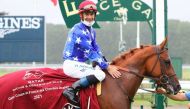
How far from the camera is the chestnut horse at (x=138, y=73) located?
7.30m

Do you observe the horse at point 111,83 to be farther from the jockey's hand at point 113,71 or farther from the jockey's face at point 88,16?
the jockey's face at point 88,16

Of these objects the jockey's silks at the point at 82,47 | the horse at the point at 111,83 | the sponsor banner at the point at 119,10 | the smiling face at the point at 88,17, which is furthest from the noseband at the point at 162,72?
the sponsor banner at the point at 119,10

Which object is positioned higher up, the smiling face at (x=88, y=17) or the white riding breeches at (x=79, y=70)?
the smiling face at (x=88, y=17)

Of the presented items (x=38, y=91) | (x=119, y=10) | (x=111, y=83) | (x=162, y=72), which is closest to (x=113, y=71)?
(x=111, y=83)

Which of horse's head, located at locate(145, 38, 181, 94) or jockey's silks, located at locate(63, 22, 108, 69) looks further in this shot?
horse's head, located at locate(145, 38, 181, 94)

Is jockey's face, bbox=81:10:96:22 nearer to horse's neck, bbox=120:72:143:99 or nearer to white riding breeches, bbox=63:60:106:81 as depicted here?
white riding breeches, bbox=63:60:106:81

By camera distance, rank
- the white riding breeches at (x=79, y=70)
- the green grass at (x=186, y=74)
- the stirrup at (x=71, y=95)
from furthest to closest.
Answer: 1. the green grass at (x=186, y=74)
2. the white riding breeches at (x=79, y=70)
3. the stirrup at (x=71, y=95)

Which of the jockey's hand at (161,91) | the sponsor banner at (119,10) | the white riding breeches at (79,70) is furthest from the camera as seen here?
the sponsor banner at (119,10)

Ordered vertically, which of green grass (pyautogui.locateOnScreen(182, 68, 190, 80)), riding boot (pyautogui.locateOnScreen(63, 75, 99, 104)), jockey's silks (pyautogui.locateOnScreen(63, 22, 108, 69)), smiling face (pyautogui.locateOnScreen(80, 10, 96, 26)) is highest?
smiling face (pyautogui.locateOnScreen(80, 10, 96, 26))

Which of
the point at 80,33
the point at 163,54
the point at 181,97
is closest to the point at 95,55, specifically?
the point at 80,33

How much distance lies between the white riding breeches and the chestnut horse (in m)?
0.21

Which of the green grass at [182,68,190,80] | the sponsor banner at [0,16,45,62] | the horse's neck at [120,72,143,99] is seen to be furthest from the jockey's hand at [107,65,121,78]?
the green grass at [182,68,190,80]

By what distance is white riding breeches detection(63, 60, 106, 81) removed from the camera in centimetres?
721

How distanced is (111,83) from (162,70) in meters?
0.71
